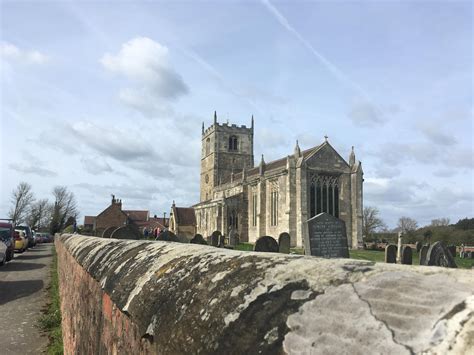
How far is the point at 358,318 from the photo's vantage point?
39.3 inches

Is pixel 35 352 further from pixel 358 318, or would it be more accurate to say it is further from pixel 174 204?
pixel 174 204

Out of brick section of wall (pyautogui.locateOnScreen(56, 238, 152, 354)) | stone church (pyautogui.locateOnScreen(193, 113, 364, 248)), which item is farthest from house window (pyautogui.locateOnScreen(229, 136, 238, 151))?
brick section of wall (pyautogui.locateOnScreen(56, 238, 152, 354))

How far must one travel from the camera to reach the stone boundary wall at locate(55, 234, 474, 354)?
0.90m

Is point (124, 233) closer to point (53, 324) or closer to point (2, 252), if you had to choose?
point (53, 324)

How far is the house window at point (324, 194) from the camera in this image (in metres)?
43.1

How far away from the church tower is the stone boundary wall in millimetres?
64340

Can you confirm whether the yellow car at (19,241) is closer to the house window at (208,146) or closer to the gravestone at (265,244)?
the gravestone at (265,244)

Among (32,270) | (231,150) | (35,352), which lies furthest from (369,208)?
(35,352)

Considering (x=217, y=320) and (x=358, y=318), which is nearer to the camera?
(x=358, y=318)

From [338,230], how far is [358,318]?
9926mm

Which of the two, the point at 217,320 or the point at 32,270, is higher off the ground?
the point at 217,320

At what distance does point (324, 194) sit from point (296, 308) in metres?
43.3

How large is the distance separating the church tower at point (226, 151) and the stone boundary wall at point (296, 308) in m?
64.3

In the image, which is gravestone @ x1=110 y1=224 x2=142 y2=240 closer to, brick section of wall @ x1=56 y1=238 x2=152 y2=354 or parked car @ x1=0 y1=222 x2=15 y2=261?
brick section of wall @ x1=56 y1=238 x2=152 y2=354
